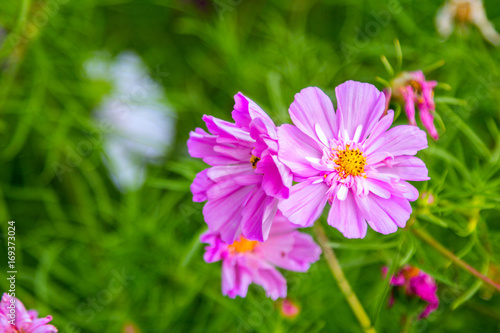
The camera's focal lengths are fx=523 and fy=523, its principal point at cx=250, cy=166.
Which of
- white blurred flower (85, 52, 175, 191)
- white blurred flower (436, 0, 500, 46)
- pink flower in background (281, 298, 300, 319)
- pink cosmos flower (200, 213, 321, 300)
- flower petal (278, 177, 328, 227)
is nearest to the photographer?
flower petal (278, 177, 328, 227)

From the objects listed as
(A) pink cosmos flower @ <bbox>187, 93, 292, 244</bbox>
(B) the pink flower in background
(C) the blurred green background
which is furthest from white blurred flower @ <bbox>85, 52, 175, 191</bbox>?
(A) pink cosmos flower @ <bbox>187, 93, 292, 244</bbox>

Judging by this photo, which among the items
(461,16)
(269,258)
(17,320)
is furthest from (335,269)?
(461,16)

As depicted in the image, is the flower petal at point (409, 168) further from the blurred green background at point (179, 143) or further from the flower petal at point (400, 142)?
the blurred green background at point (179, 143)

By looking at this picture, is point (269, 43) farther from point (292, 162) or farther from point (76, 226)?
point (292, 162)

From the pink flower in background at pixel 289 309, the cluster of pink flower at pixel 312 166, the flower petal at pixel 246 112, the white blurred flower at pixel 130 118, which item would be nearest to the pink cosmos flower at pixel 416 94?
the cluster of pink flower at pixel 312 166

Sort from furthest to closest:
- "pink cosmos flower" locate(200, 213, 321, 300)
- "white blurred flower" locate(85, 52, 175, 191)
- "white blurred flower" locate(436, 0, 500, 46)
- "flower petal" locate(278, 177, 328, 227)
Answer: "white blurred flower" locate(85, 52, 175, 191) < "white blurred flower" locate(436, 0, 500, 46) < "pink cosmos flower" locate(200, 213, 321, 300) < "flower petal" locate(278, 177, 328, 227)

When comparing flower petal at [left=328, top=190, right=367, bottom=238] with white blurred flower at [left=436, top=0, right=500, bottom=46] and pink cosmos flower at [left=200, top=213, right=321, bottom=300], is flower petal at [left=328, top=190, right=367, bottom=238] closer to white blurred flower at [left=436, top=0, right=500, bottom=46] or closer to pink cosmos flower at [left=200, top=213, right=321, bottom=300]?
pink cosmos flower at [left=200, top=213, right=321, bottom=300]
